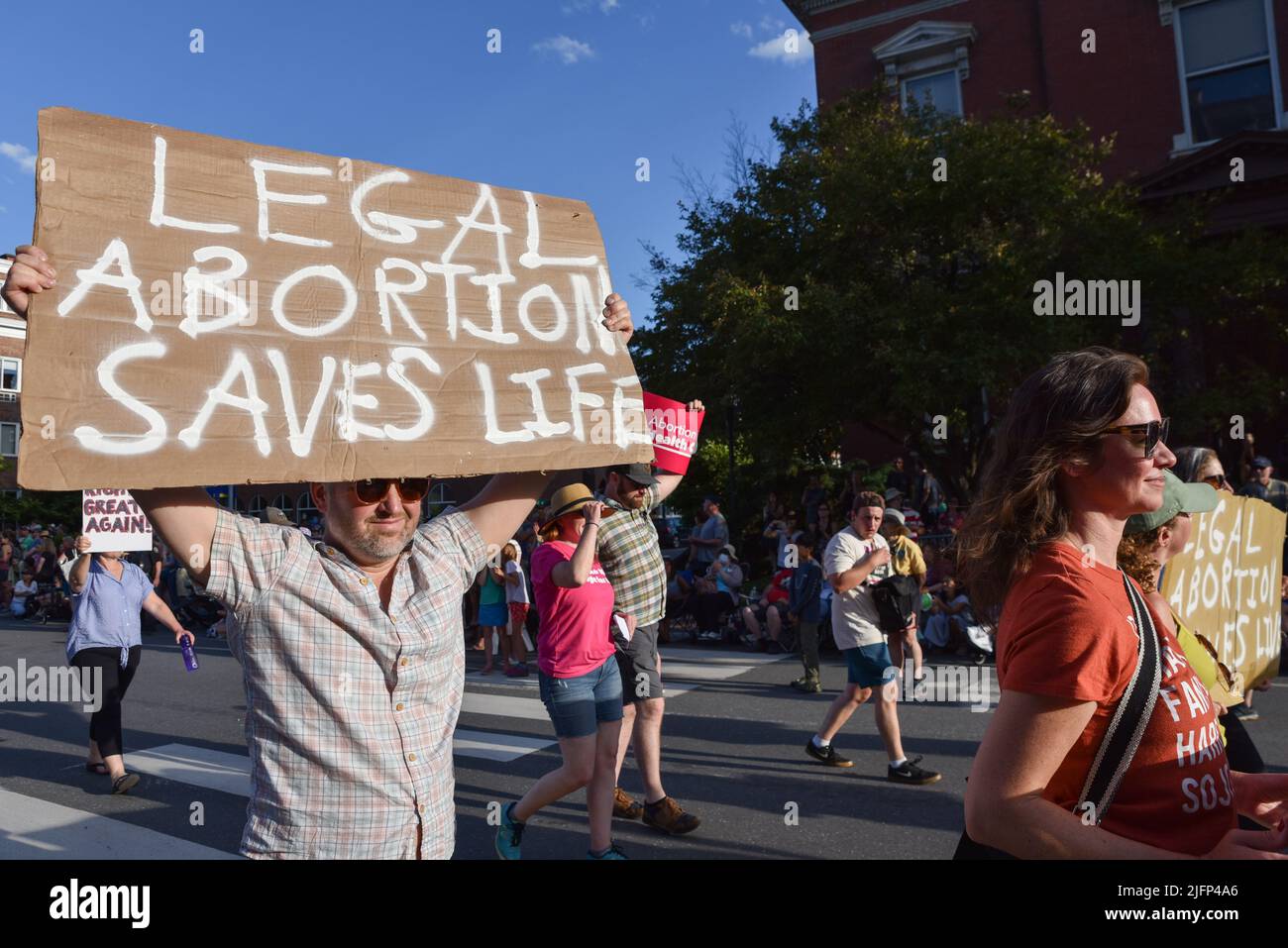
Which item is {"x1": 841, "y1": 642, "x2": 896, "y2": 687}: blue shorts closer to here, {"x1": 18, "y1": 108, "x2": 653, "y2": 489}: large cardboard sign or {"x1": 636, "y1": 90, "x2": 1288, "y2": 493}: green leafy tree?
{"x1": 18, "y1": 108, "x2": 653, "y2": 489}: large cardboard sign

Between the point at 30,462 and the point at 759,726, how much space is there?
6.62m

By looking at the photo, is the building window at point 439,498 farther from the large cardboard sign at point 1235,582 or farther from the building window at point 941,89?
the large cardboard sign at point 1235,582

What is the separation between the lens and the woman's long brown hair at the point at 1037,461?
1.86 m

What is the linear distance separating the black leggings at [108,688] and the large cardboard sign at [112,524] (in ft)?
2.57

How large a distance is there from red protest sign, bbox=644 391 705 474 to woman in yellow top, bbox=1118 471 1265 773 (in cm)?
188

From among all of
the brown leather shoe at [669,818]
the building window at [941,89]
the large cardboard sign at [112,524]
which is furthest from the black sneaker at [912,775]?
the building window at [941,89]

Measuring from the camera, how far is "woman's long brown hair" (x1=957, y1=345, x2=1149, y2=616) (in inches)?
73.1

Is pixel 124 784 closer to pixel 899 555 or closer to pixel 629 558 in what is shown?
pixel 629 558

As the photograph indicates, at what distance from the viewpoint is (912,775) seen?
5781 mm

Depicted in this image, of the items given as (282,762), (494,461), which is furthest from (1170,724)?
(282,762)

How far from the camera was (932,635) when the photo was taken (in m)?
11.2

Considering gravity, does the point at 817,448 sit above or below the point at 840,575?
above

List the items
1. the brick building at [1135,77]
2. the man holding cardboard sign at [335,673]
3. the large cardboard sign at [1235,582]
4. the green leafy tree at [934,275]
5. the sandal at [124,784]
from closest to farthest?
1. the man holding cardboard sign at [335,673]
2. the large cardboard sign at [1235,582]
3. the sandal at [124,784]
4. the green leafy tree at [934,275]
5. the brick building at [1135,77]
